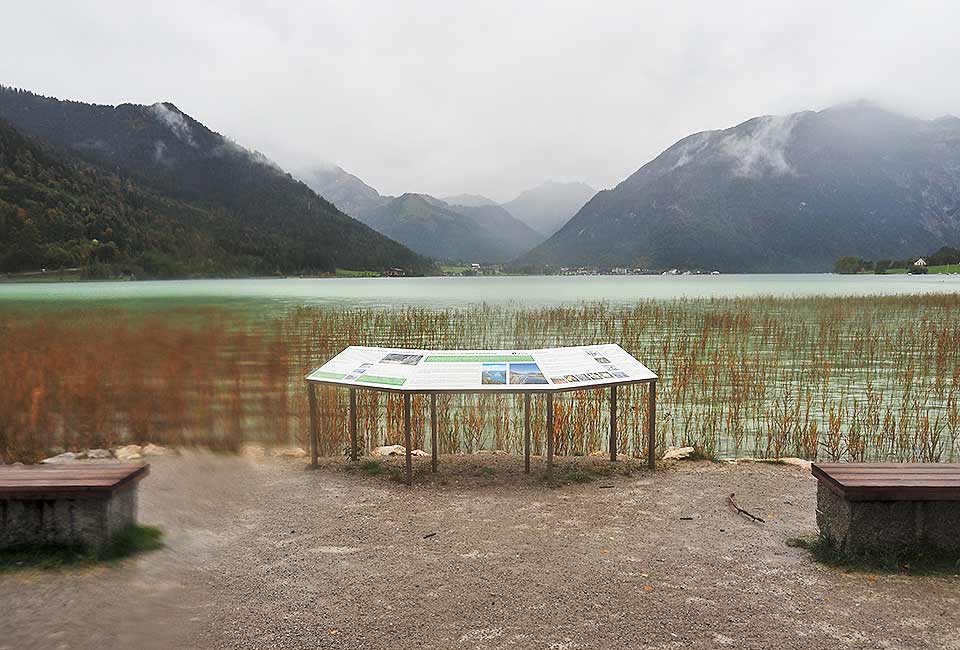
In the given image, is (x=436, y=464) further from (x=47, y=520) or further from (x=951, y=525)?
(x=951, y=525)

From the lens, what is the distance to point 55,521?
4504 millimetres

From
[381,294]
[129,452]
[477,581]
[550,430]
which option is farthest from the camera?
[381,294]

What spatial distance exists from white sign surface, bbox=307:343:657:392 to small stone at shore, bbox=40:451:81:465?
3.18 m

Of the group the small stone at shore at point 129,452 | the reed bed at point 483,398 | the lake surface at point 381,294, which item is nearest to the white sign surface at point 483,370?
the reed bed at point 483,398

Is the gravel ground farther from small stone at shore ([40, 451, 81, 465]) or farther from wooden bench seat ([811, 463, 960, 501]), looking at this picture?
small stone at shore ([40, 451, 81, 465])

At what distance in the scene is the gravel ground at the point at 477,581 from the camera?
3.54 m

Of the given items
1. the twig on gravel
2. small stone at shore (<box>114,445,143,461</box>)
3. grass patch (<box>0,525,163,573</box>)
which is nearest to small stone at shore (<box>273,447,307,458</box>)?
small stone at shore (<box>114,445,143,461</box>)

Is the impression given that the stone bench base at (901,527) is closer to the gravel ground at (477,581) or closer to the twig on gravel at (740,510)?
the gravel ground at (477,581)

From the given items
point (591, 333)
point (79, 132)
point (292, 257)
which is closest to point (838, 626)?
point (591, 333)

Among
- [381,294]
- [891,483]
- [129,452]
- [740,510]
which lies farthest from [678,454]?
[381,294]

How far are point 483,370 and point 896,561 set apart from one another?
366 cm

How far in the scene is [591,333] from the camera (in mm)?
21641

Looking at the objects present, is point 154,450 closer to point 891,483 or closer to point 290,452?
point 290,452

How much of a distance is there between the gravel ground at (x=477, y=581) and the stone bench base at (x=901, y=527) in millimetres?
317
